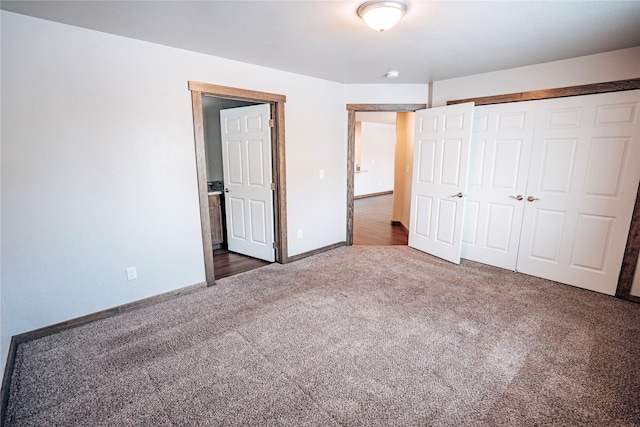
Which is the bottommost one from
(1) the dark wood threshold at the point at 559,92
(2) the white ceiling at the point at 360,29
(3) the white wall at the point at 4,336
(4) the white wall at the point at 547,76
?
(3) the white wall at the point at 4,336

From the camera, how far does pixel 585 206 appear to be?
126 inches

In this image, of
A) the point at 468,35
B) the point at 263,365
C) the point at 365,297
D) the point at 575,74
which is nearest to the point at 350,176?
the point at 365,297

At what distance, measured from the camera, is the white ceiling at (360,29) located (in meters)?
2.04

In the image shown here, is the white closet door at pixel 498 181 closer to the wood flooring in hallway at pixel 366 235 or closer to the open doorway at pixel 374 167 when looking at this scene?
the wood flooring in hallway at pixel 366 235

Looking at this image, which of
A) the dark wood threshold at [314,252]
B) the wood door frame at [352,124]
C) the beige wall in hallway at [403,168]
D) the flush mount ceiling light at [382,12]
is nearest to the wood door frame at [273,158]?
the dark wood threshold at [314,252]

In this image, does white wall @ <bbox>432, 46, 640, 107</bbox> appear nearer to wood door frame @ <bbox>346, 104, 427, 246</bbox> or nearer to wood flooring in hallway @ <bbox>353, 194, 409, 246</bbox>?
wood door frame @ <bbox>346, 104, 427, 246</bbox>

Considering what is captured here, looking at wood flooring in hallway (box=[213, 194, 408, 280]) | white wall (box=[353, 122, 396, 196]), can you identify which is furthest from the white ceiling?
white wall (box=[353, 122, 396, 196])

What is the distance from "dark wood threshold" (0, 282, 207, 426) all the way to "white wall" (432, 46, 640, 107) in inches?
153

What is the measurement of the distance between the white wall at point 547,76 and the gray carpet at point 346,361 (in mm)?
2175

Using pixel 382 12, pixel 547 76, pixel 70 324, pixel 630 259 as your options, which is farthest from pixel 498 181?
pixel 70 324

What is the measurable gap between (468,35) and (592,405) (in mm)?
2680

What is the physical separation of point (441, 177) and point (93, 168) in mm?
3822

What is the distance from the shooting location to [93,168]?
2.54m

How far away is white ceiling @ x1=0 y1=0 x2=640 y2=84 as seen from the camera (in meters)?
2.04
